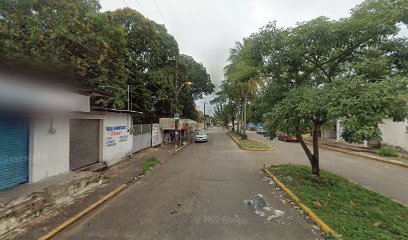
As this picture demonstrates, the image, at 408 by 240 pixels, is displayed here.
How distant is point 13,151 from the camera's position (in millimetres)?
6828

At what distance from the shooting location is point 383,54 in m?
8.49

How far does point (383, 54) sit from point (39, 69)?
34.4 ft

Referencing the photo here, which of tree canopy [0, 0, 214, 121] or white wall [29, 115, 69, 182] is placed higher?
tree canopy [0, 0, 214, 121]

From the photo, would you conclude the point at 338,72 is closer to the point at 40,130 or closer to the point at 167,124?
the point at 40,130

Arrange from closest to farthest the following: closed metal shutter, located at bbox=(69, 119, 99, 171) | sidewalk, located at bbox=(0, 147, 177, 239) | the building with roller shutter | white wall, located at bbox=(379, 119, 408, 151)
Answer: sidewalk, located at bbox=(0, 147, 177, 239) → the building with roller shutter → closed metal shutter, located at bbox=(69, 119, 99, 171) → white wall, located at bbox=(379, 119, 408, 151)

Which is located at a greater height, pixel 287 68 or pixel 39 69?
pixel 287 68

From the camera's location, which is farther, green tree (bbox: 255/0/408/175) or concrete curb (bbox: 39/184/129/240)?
green tree (bbox: 255/0/408/175)

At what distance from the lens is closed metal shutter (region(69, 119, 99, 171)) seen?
9766mm

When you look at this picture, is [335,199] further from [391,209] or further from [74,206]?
[74,206]

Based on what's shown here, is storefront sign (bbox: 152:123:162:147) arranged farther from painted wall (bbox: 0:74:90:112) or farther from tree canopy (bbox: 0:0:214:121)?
painted wall (bbox: 0:74:90:112)

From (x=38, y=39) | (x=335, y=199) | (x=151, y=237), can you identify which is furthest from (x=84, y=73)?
(x=335, y=199)

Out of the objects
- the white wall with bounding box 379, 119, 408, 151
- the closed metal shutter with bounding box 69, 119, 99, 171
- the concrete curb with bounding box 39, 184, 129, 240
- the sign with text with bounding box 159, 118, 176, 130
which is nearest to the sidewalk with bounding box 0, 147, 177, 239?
the concrete curb with bounding box 39, 184, 129, 240

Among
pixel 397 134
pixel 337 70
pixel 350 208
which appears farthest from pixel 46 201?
pixel 397 134

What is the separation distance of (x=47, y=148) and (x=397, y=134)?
24030 mm
